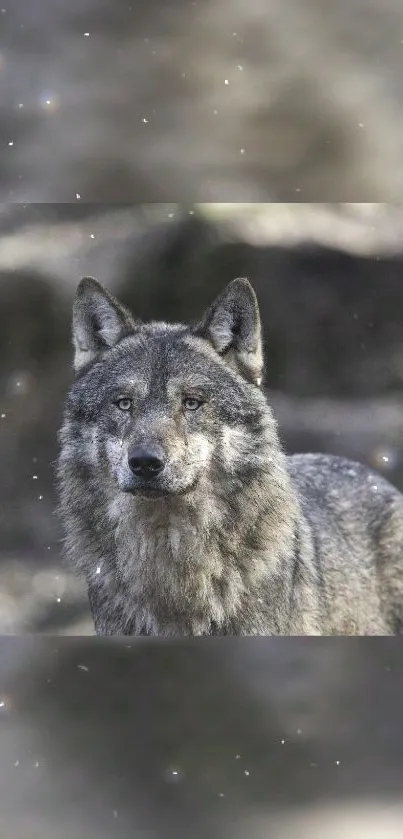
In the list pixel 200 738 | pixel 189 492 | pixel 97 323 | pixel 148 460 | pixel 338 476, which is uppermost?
pixel 97 323

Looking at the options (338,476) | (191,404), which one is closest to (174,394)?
(191,404)

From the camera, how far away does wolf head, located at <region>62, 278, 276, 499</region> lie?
7.84ft

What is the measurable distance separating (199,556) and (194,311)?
73 centimetres

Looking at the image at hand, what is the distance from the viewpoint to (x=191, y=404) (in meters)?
2.45

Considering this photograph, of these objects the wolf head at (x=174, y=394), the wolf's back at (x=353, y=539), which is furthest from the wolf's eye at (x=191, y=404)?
the wolf's back at (x=353, y=539)

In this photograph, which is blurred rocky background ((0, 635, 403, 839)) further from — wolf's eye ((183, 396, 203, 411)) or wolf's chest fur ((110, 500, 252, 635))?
wolf's eye ((183, 396, 203, 411))

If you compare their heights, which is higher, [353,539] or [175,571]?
[175,571]
